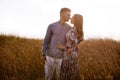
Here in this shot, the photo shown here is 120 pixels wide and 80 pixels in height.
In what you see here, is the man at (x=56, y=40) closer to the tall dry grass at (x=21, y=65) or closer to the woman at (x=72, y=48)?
the woman at (x=72, y=48)

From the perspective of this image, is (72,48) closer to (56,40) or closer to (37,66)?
(56,40)

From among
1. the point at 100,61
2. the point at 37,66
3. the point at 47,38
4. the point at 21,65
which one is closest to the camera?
the point at 47,38

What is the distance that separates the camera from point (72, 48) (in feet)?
17.6

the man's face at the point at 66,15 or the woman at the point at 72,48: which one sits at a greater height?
the man's face at the point at 66,15

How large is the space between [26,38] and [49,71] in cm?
798

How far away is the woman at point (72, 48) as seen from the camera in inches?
209

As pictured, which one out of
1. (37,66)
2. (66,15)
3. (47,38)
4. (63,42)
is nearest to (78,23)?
(66,15)

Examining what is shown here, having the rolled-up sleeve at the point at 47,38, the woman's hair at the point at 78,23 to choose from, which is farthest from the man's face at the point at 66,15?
the rolled-up sleeve at the point at 47,38

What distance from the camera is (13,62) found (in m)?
8.68

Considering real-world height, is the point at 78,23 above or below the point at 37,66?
above

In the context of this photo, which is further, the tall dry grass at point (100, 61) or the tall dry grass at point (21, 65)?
the tall dry grass at point (21, 65)

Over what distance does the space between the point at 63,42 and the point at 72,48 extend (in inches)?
7.0

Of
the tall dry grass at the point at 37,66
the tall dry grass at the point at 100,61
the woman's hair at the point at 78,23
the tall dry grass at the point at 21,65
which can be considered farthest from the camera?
the tall dry grass at the point at 21,65

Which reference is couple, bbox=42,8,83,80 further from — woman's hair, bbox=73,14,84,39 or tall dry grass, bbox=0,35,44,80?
tall dry grass, bbox=0,35,44,80
